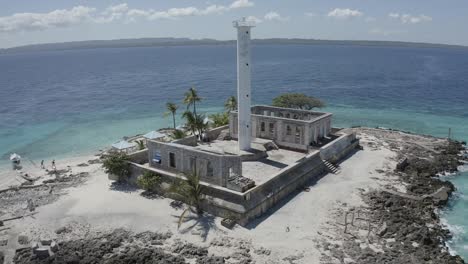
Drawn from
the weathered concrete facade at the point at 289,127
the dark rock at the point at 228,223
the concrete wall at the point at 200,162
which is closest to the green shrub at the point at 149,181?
the concrete wall at the point at 200,162

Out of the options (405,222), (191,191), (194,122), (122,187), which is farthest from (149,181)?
(405,222)

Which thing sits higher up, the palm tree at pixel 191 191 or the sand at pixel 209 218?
the palm tree at pixel 191 191

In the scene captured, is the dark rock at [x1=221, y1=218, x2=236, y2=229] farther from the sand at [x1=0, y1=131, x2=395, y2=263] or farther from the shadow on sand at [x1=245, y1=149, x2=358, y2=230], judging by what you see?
the shadow on sand at [x1=245, y1=149, x2=358, y2=230]

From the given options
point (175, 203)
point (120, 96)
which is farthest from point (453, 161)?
point (120, 96)

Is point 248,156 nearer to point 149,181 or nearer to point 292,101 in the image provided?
point 149,181

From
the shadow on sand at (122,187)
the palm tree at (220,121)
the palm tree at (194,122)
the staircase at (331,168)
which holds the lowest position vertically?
the shadow on sand at (122,187)

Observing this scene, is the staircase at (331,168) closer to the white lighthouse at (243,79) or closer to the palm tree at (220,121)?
the white lighthouse at (243,79)
